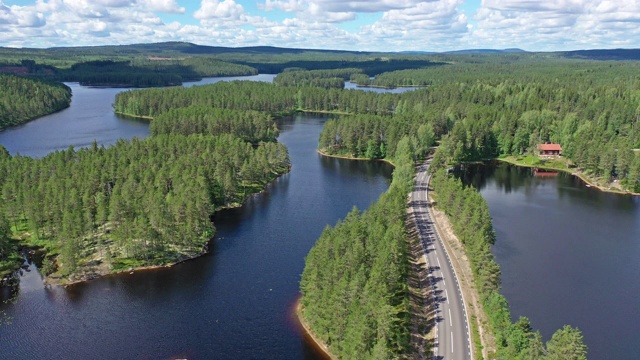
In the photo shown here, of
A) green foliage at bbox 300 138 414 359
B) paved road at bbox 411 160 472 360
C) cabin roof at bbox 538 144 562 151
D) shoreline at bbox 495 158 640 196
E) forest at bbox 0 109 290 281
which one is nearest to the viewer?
green foliage at bbox 300 138 414 359

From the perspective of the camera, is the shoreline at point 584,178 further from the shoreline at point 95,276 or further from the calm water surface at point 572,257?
the shoreline at point 95,276

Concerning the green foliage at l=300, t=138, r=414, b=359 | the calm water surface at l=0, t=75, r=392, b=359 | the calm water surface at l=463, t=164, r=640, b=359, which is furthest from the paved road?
the calm water surface at l=0, t=75, r=392, b=359

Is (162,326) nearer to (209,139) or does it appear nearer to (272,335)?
(272,335)

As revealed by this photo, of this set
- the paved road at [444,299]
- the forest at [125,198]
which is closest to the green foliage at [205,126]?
the forest at [125,198]

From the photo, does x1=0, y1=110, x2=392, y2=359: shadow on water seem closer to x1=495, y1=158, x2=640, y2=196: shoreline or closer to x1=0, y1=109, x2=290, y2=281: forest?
x1=0, y1=109, x2=290, y2=281: forest

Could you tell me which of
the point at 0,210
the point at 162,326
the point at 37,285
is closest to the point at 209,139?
the point at 0,210
